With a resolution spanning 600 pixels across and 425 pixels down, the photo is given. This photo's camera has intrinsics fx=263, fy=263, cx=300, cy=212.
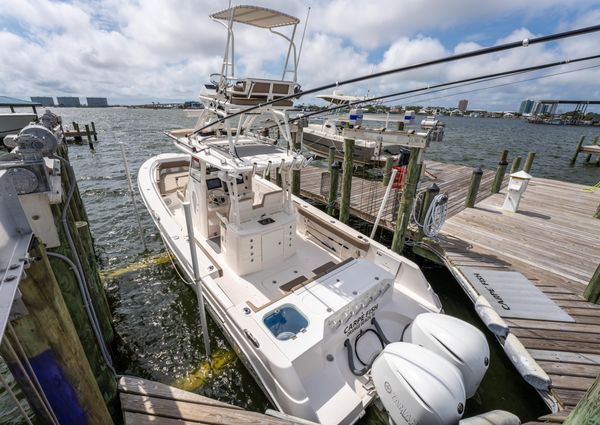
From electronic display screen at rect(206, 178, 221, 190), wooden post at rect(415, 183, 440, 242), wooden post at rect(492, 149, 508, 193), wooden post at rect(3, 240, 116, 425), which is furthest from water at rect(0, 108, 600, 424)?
wooden post at rect(492, 149, 508, 193)

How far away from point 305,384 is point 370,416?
1.04m

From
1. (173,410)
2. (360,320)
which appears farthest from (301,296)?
(173,410)

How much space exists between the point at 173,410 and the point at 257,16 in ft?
19.2

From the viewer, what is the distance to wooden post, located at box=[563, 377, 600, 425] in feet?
3.84

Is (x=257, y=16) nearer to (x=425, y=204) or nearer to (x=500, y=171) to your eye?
(x=425, y=204)

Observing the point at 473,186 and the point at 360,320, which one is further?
the point at 473,186

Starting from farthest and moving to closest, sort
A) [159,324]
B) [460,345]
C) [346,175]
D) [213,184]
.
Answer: [346,175] < [213,184] < [159,324] < [460,345]

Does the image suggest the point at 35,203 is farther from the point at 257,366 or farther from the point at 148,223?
the point at 148,223

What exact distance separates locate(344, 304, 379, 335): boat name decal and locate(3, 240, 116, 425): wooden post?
284 cm

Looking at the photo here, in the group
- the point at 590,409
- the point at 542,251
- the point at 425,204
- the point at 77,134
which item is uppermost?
the point at 590,409

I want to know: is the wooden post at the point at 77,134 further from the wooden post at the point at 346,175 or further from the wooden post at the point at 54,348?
the wooden post at the point at 54,348

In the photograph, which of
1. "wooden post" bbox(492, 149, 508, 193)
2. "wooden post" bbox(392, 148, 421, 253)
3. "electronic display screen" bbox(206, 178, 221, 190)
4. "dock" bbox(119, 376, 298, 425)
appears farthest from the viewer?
"wooden post" bbox(492, 149, 508, 193)

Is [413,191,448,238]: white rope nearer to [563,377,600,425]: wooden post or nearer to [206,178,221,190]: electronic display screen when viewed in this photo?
[206,178,221,190]: electronic display screen

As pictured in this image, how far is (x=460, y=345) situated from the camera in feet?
9.86
